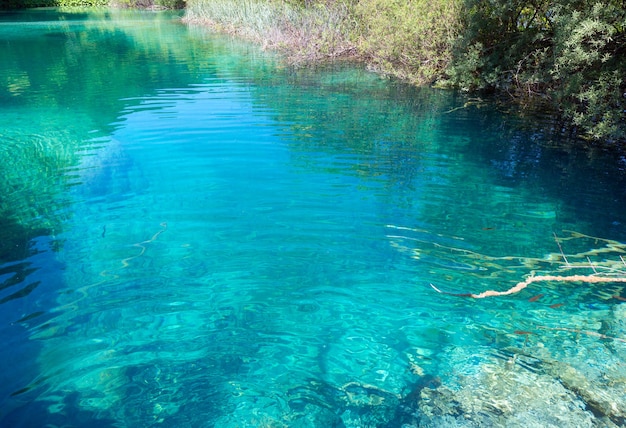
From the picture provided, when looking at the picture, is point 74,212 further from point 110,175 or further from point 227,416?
point 227,416

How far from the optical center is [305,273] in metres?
4.76

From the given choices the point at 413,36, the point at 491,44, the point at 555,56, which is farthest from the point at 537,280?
the point at 413,36

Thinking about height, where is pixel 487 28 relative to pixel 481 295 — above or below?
above

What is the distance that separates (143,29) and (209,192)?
97.1 ft

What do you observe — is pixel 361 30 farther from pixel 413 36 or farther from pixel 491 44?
pixel 491 44

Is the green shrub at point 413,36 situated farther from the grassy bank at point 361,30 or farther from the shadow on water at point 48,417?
the shadow on water at point 48,417

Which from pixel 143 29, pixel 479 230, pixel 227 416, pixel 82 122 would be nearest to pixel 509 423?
pixel 227 416

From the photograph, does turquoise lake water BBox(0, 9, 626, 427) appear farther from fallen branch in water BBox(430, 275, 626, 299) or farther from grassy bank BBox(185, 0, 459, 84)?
grassy bank BBox(185, 0, 459, 84)

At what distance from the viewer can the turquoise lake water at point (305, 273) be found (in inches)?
130

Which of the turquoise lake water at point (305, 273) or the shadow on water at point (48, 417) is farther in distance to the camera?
the turquoise lake water at point (305, 273)

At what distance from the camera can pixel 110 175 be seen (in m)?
7.12

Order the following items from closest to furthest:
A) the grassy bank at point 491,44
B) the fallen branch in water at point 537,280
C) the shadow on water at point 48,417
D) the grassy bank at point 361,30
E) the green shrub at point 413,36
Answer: the shadow on water at point 48,417
the fallen branch in water at point 537,280
the grassy bank at point 491,44
the green shrub at point 413,36
the grassy bank at point 361,30

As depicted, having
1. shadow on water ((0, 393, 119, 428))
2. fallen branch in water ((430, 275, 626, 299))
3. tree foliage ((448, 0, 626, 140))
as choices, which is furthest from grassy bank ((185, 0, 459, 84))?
shadow on water ((0, 393, 119, 428))

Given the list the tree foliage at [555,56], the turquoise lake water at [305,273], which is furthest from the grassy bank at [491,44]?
Result: the turquoise lake water at [305,273]
